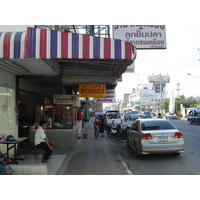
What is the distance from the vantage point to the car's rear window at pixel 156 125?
27.2 ft

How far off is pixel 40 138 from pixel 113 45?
4303 millimetres

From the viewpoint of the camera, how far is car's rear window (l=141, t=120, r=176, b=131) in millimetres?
8297

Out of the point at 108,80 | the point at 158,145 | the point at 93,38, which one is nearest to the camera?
the point at 93,38

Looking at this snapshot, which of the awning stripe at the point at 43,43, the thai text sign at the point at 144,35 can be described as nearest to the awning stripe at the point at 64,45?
the awning stripe at the point at 43,43

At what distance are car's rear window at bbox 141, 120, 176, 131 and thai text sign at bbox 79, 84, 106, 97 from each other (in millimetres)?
4644

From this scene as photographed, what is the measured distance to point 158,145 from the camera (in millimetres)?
7762

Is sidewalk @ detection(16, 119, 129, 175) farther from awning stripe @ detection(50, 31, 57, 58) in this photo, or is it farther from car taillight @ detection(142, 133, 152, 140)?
awning stripe @ detection(50, 31, 57, 58)

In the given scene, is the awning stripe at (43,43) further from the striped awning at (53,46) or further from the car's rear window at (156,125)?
the car's rear window at (156,125)

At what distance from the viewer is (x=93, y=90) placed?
1298 cm

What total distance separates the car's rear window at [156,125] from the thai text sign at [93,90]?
4644 millimetres

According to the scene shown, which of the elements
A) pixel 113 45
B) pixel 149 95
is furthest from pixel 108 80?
pixel 149 95

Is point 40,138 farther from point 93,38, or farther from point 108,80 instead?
point 108,80

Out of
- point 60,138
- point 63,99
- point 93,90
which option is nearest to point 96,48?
point 60,138

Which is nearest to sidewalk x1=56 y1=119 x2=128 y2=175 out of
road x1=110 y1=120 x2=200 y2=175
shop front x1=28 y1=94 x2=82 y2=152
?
road x1=110 y1=120 x2=200 y2=175
